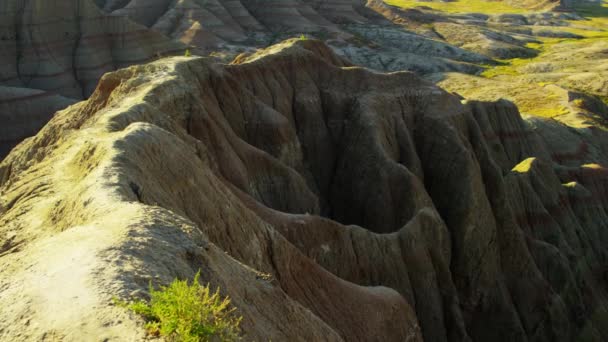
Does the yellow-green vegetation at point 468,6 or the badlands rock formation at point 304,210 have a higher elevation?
the badlands rock formation at point 304,210

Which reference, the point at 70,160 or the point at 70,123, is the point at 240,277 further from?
the point at 70,123

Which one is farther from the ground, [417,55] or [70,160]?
[70,160]

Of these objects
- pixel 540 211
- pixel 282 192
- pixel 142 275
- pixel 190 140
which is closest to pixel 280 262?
pixel 190 140

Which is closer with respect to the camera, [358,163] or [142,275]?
[142,275]

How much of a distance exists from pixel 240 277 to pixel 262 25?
106 meters

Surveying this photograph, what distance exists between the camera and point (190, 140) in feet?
61.9

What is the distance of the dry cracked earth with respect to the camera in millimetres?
9359

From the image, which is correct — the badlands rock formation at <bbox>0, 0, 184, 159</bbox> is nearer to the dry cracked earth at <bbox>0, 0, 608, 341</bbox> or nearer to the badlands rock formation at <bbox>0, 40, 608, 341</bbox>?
the dry cracked earth at <bbox>0, 0, 608, 341</bbox>

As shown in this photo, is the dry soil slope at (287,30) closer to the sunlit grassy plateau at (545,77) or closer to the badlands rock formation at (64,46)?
the sunlit grassy plateau at (545,77)

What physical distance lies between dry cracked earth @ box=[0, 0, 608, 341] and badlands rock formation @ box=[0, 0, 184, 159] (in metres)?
0.23

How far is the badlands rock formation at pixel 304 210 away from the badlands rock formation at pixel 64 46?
31133mm

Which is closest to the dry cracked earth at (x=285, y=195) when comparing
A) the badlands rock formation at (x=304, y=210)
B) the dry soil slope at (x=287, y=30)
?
the badlands rock formation at (x=304, y=210)

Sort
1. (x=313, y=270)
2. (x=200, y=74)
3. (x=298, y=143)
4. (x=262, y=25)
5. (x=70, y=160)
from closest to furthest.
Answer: (x=70, y=160), (x=313, y=270), (x=200, y=74), (x=298, y=143), (x=262, y=25)

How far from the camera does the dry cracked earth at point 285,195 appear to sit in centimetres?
936
